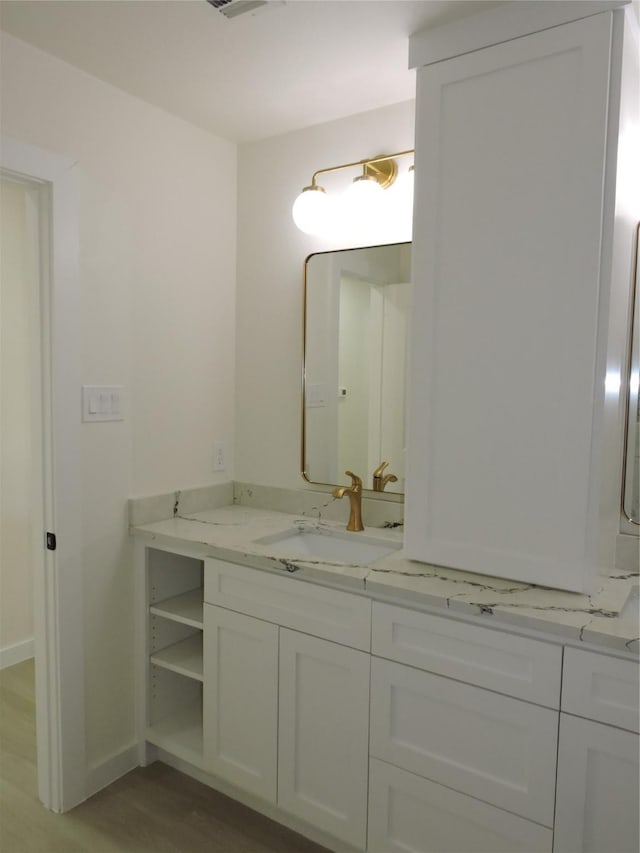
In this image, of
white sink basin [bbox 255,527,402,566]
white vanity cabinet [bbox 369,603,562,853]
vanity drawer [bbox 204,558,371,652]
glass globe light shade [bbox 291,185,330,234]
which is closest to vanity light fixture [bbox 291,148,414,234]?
glass globe light shade [bbox 291,185,330,234]

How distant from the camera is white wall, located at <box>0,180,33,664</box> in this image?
9.71 ft

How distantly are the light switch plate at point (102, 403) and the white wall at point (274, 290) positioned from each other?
0.63m

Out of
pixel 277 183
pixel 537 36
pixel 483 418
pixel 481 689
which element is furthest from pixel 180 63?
pixel 481 689

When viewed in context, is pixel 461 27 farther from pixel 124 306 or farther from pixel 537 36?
pixel 124 306

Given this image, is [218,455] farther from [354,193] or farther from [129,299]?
[354,193]

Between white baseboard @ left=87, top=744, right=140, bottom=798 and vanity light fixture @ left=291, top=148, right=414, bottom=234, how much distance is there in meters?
2.10

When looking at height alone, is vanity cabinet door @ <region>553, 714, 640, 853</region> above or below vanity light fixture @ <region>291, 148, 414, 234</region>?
below

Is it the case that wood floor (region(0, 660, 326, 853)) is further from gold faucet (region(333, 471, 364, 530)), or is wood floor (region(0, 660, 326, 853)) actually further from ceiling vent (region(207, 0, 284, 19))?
ceiling vent (region(207, 0, 284, 19))

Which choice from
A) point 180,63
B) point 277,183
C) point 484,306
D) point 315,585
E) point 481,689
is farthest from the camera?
point 277,183

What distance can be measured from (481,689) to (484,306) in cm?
99

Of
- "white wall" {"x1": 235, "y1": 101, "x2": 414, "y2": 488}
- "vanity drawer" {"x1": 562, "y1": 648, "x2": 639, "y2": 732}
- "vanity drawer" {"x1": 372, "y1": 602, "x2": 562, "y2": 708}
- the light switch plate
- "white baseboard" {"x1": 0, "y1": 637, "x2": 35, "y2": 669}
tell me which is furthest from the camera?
"white baseboard" {"x1": 0, "y1": 637, "x2": 35, "y2": 669}

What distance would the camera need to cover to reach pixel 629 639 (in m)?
1.26

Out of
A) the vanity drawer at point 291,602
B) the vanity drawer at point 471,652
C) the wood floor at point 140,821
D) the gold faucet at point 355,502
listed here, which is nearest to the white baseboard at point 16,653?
the wood floor at point 140,821

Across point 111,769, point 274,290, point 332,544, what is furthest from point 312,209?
point 111,769
